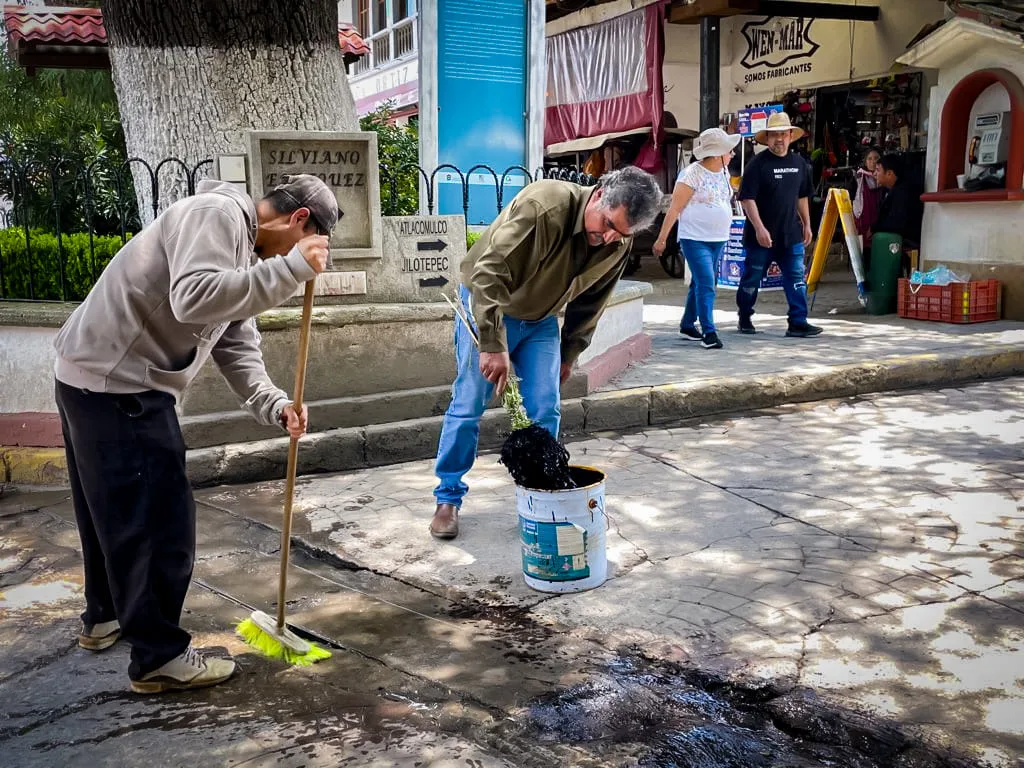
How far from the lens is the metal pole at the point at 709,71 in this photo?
12.0 m

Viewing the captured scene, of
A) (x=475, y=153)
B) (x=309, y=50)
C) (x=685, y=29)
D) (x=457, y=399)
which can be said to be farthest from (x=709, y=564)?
(x=685, y=29)

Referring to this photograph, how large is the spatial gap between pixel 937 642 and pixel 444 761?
1.78m

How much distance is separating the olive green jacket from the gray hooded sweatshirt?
1099mm

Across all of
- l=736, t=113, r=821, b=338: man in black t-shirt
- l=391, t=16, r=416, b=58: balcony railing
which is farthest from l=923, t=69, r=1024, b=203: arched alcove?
l=391, t=16, r=416, b=58: balcony railing

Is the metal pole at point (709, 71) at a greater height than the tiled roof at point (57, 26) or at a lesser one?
lesser

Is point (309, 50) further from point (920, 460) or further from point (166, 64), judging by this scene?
point (920, 460)

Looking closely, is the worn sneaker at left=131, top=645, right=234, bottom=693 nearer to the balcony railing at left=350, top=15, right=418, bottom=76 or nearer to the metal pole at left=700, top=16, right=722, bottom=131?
the metal pole at left=700, top=16, right=722, bottom=131

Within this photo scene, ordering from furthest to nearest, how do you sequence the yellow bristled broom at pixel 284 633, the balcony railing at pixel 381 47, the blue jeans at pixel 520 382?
the balcony railing at pixel 381 47 → the blue jeans at pixel 520 382 → the yellow bristled broom at pixel 284 633

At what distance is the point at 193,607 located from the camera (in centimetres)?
409


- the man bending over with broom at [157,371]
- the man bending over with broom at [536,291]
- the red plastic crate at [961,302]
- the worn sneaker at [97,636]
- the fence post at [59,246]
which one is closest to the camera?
the man bending over with broom at [157,371]

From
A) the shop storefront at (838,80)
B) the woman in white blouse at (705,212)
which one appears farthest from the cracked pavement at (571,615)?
the shop storefront at (838,80)

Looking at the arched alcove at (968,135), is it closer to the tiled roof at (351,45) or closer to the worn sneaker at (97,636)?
the tiled roof at (351,45)

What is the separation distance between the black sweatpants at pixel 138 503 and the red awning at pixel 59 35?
10.3 m

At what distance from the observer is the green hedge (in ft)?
21.1
